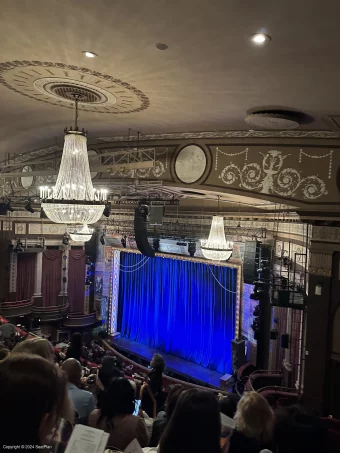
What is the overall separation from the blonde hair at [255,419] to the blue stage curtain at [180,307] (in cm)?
864

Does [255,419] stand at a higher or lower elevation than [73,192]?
lower

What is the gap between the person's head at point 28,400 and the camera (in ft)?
3.85

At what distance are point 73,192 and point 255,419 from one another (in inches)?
93.4

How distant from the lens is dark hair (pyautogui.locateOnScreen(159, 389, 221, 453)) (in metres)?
1.71

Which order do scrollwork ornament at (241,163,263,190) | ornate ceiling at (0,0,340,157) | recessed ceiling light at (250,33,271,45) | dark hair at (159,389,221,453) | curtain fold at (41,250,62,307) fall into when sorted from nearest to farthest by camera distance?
1. dark hair at (159,389,221,453)
2. ornate ceiling at (0,0,340,157)
3. recessed ceiling light at (250,33,271,45)
4. scrollwork ornament at (241,163,263,190)
5. curtain fold at (41,250,62,307)

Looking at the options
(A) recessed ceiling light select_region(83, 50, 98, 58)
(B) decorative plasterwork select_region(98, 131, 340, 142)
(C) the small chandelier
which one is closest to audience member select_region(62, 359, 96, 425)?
(A) recessed ceiling light select_region(83, 50, 98, 58)

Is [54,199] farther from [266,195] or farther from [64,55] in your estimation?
[266,195]

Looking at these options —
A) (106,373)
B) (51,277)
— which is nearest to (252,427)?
(106,373)

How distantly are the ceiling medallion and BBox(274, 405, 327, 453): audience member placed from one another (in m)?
3.08

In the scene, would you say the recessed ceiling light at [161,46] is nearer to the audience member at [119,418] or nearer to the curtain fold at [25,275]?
the audience member at [119,418]

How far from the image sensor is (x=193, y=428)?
1745 mm

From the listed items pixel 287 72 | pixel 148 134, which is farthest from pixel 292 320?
pixel 287 72

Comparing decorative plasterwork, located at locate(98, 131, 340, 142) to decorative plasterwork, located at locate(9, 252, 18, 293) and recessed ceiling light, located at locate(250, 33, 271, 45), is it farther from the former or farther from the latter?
decorative plasterwork, located at locate(9, 252, 18, 293)

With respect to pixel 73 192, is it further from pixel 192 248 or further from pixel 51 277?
pixel 51 277
